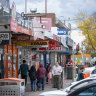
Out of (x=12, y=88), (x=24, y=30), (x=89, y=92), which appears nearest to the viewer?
(x=89, y=92)

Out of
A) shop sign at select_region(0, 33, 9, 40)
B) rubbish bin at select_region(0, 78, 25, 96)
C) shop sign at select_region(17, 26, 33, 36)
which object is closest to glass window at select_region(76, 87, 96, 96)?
rubbish bin at select_region(0, 78, 25, 96)

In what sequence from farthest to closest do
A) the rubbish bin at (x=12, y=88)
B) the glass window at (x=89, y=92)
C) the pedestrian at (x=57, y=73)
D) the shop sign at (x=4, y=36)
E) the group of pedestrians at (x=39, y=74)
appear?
the pedestrian at (x=57, y=73) → the group of pedestrians at (x=39, y=74) → the shop sign at (x=4, y=36) → the rubbish bin at (x=12, y=88) → the glass window at (x=89, y=92)

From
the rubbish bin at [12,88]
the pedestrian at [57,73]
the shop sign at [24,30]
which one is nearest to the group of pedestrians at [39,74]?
the pedestrian at [57,73]

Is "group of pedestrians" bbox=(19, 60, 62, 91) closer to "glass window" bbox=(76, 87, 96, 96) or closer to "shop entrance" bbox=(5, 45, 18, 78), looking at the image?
"shop entrance" bbox=(5, 45, 18, 78)

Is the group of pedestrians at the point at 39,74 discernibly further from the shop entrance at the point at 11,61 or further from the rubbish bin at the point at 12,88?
the rubbish bin at the point at 12,88

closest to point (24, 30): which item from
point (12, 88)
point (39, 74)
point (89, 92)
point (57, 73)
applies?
point (39, 74)

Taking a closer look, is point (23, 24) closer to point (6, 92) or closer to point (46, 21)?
point (6, 92)

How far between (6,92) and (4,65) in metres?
6.97

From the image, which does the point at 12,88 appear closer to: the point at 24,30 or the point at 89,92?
the point at 24,30

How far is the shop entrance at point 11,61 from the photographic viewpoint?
1994 cm

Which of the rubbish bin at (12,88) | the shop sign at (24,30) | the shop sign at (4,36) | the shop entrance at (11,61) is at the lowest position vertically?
the rubbish bin at (12,88)

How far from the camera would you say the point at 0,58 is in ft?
61.2

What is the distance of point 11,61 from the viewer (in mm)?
20969

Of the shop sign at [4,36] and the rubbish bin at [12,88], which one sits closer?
the rubbish bin at [12,88]
